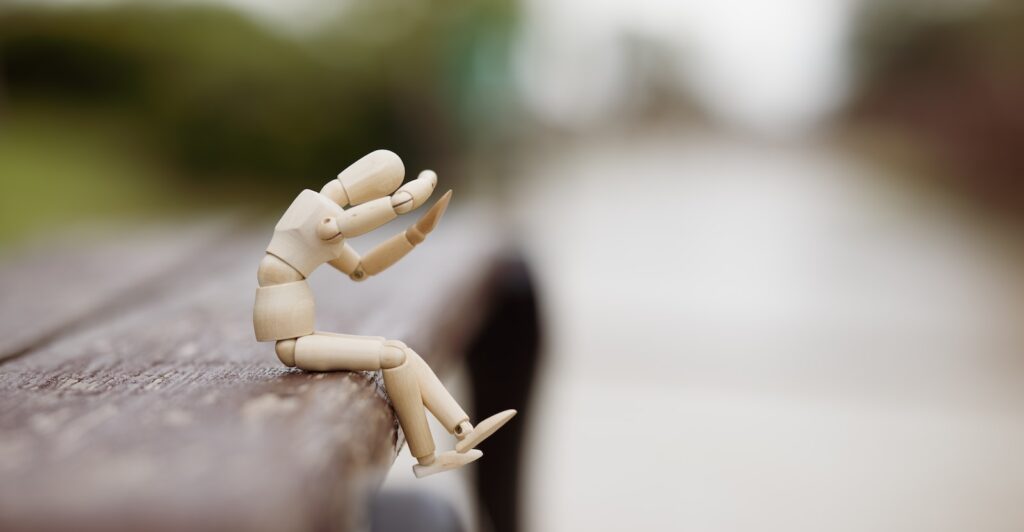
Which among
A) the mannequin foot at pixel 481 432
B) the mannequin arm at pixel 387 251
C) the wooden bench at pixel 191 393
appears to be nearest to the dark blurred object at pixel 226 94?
the wooden bench at pixel 191 393

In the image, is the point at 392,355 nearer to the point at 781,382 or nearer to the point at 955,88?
the point at 781,382

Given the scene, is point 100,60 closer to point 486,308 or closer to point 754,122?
point 486,308

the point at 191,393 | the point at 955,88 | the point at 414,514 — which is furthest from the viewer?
the point at 955,88

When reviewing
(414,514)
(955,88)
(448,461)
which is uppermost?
(955,88)

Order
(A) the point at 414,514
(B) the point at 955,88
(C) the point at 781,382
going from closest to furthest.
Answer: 1. (A) the point at 414,514
2. (C) the point at 781,382
3. (B) the point at 955,88

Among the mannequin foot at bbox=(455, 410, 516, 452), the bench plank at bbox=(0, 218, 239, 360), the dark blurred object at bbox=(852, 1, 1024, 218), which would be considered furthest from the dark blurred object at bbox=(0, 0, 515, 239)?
the dark blurred object at bbox=(852, 1, 1024, 218)

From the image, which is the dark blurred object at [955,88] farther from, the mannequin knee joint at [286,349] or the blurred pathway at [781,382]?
the mannequin knee joint at [286,349]

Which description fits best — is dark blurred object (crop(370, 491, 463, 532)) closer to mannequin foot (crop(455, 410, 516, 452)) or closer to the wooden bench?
the wooden bench

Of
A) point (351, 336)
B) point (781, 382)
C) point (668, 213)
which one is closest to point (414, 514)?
point (351, 336)
